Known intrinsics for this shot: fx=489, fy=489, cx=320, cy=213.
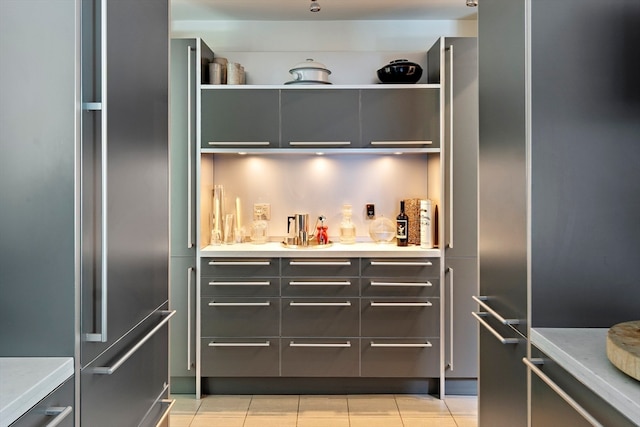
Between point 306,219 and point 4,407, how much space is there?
259cm

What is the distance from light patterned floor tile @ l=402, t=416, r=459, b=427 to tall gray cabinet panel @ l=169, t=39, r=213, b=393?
1.42 m

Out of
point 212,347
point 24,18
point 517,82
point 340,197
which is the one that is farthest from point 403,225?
point 24,18

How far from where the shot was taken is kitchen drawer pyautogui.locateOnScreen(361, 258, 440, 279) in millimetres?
3191

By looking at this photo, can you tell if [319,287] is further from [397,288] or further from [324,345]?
[397,288]

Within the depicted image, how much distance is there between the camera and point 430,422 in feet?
9.52

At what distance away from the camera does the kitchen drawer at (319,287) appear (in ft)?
10.5

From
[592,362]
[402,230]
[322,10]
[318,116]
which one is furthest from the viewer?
[322,10]

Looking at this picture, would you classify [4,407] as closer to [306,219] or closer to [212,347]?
[212,347]

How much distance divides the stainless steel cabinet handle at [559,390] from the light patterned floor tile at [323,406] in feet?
5.68

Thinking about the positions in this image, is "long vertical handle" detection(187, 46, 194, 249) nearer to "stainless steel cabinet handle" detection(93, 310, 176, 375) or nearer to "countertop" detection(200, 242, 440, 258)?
"countertop" detection(200, 242, 440, 258)

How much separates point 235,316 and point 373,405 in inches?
41.5

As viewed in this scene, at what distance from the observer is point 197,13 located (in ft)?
11.8

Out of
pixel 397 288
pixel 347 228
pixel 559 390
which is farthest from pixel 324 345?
pixel 559 390

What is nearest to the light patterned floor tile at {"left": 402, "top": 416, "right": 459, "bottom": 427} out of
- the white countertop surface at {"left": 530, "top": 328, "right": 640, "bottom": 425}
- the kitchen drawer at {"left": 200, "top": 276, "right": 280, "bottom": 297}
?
the kitchen drawer at {"left": 200, "top": 276, "right": 280, "bottom": 297}
